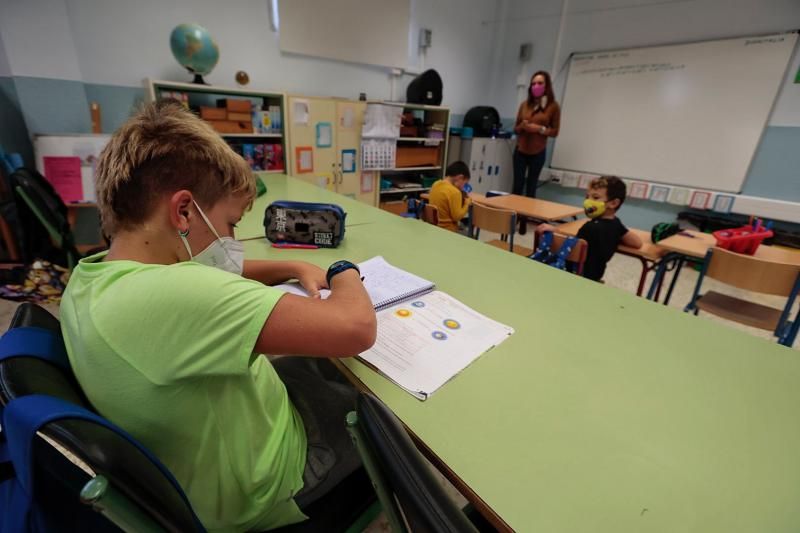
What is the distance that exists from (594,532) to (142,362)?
2.07 feet

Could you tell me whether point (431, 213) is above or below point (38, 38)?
below

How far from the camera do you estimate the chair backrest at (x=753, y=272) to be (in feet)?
5.68

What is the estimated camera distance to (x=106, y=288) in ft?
1.71

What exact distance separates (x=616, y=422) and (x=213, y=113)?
3.49 metres

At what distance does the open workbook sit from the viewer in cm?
75

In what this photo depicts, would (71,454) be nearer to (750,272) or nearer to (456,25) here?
(750,272)

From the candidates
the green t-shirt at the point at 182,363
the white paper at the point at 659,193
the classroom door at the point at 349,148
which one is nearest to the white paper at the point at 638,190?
the white paper at the point at 659,193

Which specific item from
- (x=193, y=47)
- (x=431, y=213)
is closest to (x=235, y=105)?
(x=193, y=47)

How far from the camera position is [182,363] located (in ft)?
1.64

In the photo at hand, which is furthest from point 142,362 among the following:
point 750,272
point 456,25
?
point 456,25

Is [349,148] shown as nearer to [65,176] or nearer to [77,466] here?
[65,176]

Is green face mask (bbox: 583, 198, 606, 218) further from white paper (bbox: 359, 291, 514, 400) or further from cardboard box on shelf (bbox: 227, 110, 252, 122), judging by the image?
cardboard box on shelf (bbox: 227, 110, 252, 122)

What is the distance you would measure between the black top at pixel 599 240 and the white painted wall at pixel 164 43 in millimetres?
3183

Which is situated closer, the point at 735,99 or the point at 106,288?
the point at 106,288
